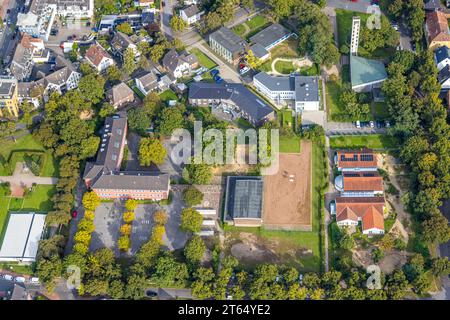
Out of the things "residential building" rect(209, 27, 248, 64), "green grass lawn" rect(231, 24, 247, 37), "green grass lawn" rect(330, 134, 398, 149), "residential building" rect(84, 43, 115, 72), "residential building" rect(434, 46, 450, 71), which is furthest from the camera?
"green grass lawn" rect(231, 24, 247, 37)

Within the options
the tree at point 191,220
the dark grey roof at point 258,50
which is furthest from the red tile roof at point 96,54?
the tree at point 191,220

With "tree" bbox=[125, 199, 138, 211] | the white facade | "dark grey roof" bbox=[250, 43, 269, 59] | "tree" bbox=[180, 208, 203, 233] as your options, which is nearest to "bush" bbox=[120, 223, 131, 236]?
"tree" bbox=[125, 199, 138, 211]

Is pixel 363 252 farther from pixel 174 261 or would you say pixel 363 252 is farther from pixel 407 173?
pixel 174 261

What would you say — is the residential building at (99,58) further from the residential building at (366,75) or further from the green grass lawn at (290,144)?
the residential building at (366,75)

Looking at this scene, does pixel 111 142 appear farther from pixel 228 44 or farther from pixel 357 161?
pixel 357 161

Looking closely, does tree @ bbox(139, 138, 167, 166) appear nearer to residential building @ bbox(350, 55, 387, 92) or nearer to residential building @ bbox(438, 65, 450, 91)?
residential building @ bbox(350, 55, 387, 92)

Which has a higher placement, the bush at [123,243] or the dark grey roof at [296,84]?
the dark grey roof at [296,84]

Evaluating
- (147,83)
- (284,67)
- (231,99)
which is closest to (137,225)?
(231,99)
